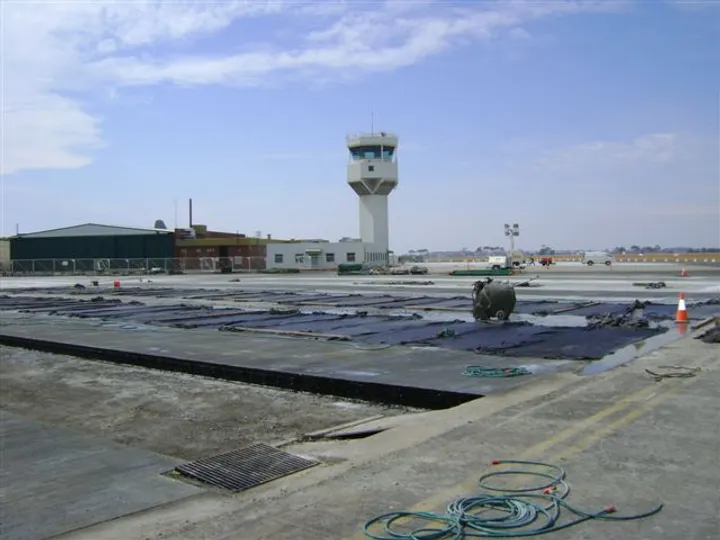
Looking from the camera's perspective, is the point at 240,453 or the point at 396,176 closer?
the point at 240,453

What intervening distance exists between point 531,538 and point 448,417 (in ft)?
12.2

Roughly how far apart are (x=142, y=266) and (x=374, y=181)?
2899cm

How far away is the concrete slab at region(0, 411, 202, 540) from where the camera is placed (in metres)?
5.63

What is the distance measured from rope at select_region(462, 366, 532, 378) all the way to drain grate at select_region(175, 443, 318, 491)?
4747 millimetres

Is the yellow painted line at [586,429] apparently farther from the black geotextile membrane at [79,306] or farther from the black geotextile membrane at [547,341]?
the black geotextile membrane at [79,306]

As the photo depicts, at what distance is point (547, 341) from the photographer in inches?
594

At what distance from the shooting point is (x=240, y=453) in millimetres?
Answer: 7090

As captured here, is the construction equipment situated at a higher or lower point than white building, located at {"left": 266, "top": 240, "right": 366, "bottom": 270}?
lower

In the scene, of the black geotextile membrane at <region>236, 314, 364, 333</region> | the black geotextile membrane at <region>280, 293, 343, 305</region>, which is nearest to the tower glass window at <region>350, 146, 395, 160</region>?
the black geotextile membrane at <region>280, 293, 343, 305</region>

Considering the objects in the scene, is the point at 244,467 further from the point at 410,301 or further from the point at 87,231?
the point at 87,231

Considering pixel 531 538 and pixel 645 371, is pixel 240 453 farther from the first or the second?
pixel 645 371

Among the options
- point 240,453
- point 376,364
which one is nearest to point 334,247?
point 376,364

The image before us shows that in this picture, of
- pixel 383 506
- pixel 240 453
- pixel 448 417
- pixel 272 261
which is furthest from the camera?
pixel 272 261

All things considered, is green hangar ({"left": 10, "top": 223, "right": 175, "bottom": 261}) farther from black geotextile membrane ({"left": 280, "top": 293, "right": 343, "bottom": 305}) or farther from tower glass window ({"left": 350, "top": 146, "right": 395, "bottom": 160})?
black geotextile membrane ({"left": 280, "top": 293, "right": 343, "bottom": 305})
